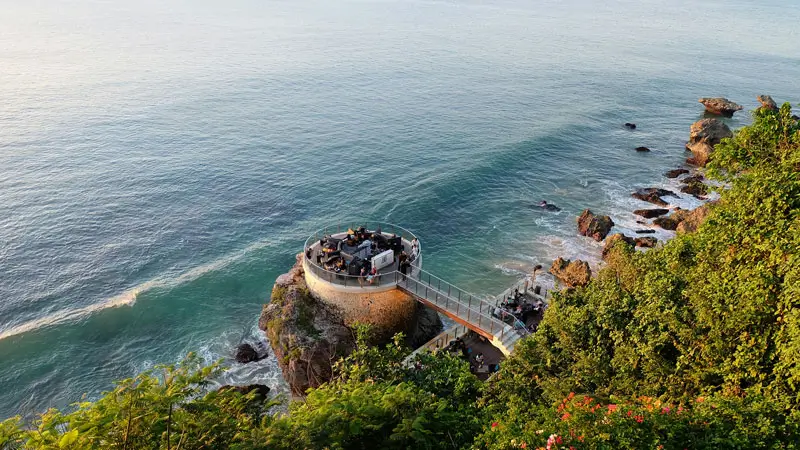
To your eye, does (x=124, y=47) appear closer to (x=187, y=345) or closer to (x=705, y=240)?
(x=187, y=345)

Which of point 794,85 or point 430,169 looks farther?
point 794,85

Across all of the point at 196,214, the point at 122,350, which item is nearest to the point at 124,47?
the point at 196,214

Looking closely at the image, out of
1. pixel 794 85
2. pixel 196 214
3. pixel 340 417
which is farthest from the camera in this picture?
pixel 794 85

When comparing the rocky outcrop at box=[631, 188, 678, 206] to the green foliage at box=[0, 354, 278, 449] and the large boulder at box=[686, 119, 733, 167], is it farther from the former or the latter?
the green foliage at box=[0, 354, 278, 449]

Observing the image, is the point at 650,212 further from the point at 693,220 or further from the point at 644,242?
the point at 644,242

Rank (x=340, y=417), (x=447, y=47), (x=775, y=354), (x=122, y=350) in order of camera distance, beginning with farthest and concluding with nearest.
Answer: (x=447, y=47)
(x=122, y=350)
(x=775, y=354)
(x=340, y=417)

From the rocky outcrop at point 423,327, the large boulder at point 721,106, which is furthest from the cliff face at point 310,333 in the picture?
the large boulder at point 721,106

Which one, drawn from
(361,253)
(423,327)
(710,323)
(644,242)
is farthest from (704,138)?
(710,323)

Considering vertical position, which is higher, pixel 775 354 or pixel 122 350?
pixel 775 354
